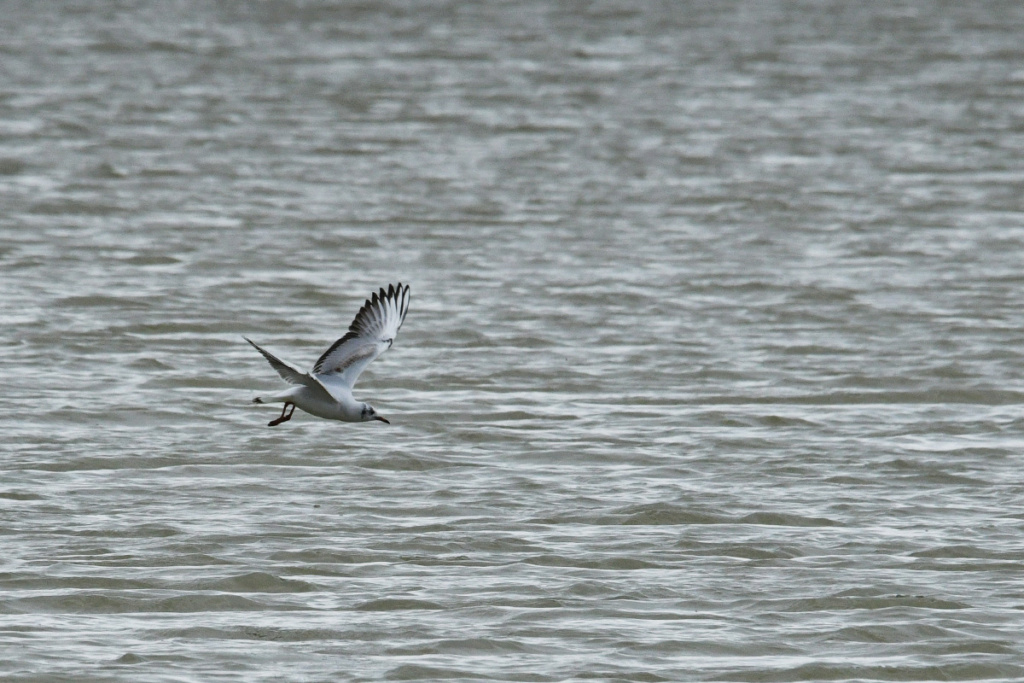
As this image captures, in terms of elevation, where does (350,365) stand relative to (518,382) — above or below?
above

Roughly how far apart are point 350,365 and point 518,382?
2.78 m

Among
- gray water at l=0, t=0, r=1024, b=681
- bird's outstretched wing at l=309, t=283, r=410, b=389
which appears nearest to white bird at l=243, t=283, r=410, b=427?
bird's outstretched wing at l=309, t=283, r=410, b=389

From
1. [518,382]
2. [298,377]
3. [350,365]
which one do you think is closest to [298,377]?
[298,377]

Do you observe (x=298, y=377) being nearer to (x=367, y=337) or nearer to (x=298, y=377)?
(x=298, y=377)

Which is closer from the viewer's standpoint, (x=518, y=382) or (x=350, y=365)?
(x=350, y=365)

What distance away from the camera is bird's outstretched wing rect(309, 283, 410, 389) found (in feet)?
37.0

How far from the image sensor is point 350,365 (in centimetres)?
1131

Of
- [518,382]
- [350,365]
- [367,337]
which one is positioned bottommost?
[518,382]

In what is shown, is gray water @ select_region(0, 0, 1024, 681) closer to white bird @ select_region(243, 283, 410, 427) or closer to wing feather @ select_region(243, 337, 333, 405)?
white bird @ select_region(243, 283, 410, 427)

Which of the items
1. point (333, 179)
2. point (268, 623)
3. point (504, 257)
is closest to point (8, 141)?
point (333, 179)

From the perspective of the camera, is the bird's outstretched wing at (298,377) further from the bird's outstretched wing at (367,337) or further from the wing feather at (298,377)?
the bird's outstretched wing at (367,337)

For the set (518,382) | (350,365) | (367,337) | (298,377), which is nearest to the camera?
(298,377)

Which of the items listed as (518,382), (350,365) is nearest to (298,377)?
(350,365)

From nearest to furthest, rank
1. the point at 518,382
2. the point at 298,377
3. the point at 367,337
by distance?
the point at 298,377
the point at 367,337
the point at 518,382
